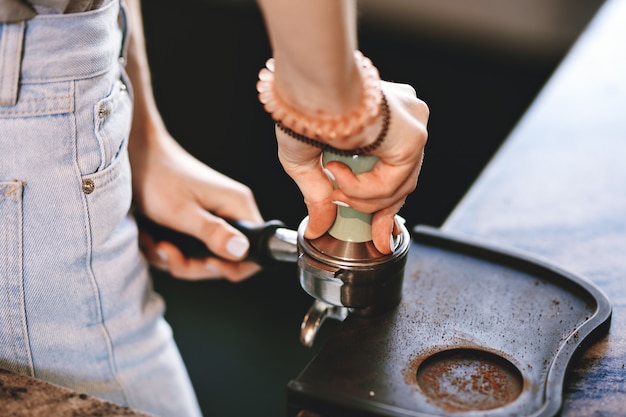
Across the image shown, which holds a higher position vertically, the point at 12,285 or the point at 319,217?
the point at 319,217

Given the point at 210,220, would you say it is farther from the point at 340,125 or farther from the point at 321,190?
the point at 340,125

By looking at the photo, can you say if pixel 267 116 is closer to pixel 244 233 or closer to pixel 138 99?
pixel 138 99

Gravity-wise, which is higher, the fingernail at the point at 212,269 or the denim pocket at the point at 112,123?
the denim pocket at the point at 112,123

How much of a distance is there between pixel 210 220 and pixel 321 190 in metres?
0.34

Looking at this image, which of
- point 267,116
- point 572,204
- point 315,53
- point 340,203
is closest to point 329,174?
point 340,203

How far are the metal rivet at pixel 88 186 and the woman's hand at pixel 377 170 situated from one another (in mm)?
251

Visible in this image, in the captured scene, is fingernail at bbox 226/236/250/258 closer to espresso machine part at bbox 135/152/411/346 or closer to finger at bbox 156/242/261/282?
finger at bbox 156/242/261/282

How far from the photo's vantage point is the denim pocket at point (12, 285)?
2.56 feet

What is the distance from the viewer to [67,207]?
0.80 metres

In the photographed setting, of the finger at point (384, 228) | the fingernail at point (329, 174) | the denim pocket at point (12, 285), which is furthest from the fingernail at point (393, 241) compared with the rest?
the denim pocket at point (12, 285)

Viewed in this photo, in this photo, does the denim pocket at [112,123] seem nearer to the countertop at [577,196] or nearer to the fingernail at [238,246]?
the fingernail at [238,246]

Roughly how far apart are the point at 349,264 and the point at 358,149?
155mm

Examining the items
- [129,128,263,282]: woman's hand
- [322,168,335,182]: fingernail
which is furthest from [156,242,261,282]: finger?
[322,168,335,182]: fingernail

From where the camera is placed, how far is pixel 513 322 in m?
0.83
